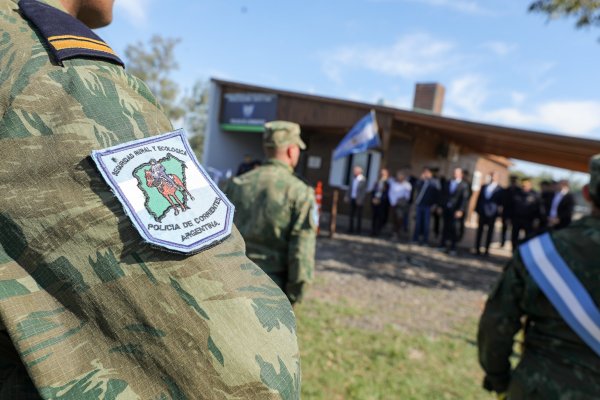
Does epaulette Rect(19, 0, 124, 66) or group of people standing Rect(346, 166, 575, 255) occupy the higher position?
epaulette Rect(19, 0, 124, 66)

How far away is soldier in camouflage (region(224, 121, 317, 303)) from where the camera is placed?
10.1 feet

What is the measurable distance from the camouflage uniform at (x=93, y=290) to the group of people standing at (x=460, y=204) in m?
9.78

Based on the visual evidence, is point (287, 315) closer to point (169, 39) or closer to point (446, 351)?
point (446, 351)

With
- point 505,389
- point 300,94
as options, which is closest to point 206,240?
point 505,389

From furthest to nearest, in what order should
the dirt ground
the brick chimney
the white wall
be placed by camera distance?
1. the brick chimney
2. the white wall
3. the dirt ground

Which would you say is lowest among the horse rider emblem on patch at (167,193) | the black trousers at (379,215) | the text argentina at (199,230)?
the black trousers at (379,215)

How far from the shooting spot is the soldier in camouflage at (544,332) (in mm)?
1860

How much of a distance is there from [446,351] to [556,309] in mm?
2701

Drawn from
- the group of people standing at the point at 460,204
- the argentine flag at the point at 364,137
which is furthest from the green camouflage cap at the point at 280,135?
the group of people standing at the point at 460,204

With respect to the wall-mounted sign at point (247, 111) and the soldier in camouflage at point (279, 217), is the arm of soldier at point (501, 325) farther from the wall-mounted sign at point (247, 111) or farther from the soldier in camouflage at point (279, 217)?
the wall-mounted sign at point (247, 111)

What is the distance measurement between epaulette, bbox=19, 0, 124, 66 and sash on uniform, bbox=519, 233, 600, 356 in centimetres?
189

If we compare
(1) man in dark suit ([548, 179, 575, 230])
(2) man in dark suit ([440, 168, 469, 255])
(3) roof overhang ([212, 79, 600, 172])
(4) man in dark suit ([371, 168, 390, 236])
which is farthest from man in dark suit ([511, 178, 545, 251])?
(4) man in dark suit ([371, 168, 390, 236])

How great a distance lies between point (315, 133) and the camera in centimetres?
1634

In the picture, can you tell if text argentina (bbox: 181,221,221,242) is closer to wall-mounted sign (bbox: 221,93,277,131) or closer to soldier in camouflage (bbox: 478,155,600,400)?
soldier in camouflage (bbox: 478,155,600,400)
